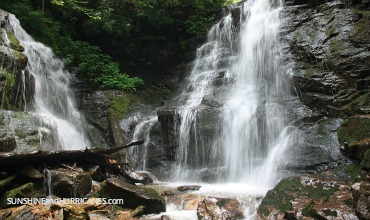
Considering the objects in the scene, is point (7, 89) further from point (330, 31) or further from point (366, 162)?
point (330, 31)

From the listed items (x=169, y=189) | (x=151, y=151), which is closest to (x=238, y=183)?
(x=169, y=189)

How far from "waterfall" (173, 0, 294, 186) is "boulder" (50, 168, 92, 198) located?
4135mm

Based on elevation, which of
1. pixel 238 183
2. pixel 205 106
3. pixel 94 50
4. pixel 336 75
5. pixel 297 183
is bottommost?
pixel 238 183

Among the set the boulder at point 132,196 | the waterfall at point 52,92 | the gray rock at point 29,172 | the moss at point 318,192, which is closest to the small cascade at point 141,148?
the waterfall at point 52,92

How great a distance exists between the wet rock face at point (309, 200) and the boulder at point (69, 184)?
353cm

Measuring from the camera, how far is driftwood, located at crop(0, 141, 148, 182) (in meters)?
5.99

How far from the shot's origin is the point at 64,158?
→ 7.16 metres

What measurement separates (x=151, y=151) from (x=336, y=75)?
20.9ft

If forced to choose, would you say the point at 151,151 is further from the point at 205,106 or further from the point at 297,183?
the point at 297,183

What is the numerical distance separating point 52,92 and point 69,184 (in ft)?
22.2

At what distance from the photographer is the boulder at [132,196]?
6.45m

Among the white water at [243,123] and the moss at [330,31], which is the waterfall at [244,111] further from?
the moss at [330,31]

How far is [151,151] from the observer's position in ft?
36.4

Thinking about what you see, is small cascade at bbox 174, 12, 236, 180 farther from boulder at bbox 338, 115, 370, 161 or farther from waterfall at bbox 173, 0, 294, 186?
boulder at bbox 338, 115, 370, 161
